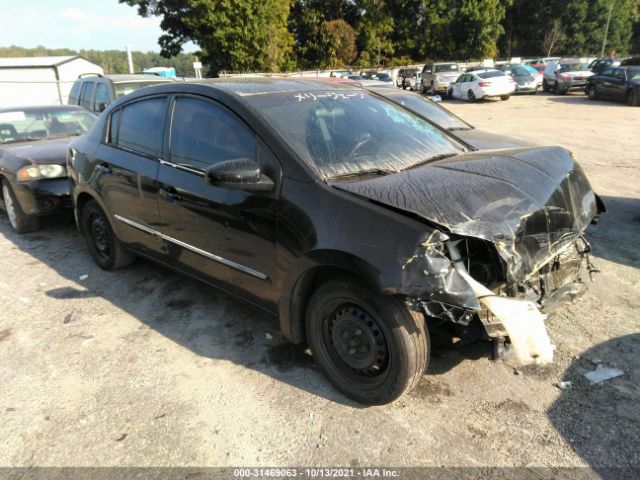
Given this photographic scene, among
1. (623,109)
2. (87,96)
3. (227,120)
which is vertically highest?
(227,120)

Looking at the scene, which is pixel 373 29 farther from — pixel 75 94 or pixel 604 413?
pixel 604 413

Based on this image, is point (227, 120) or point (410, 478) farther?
point (227, 120)

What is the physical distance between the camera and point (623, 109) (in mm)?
18750

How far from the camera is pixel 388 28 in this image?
4744 centimetres

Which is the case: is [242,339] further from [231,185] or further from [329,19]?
[329,19]

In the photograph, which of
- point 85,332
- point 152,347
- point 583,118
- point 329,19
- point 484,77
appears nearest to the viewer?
point 152,347

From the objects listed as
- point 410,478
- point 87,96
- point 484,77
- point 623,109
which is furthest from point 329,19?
point 410,478

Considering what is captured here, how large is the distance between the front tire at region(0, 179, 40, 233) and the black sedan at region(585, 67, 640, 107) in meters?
21.3

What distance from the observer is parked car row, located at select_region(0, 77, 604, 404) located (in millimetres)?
2490

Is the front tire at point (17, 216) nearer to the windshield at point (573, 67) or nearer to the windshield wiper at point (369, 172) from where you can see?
the windshield wiper at point (369, 172)

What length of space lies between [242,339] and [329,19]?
49.0m

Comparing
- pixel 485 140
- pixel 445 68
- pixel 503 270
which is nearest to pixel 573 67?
pixel 445 68

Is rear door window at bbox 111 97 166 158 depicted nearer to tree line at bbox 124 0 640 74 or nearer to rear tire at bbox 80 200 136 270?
rear tire at bbox 80 200 136 270

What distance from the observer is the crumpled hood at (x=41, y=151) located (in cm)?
606
